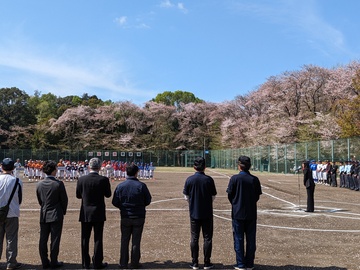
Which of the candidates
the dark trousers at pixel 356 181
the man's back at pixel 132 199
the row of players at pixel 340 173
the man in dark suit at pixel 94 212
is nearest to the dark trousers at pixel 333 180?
the row of players at pixel 340 173

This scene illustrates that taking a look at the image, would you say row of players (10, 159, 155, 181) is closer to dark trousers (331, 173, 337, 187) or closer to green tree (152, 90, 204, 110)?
dark trousers (331, 173, 337, 187)

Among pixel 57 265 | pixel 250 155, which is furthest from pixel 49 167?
pixel 250 155

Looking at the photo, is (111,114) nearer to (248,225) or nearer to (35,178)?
(35,178)

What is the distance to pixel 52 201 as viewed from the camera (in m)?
6.84

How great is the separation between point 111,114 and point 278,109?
31.7 meters

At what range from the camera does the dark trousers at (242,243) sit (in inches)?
267

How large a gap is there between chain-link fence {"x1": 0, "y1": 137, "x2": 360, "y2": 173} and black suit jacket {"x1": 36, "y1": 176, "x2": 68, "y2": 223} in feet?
→ 83.0

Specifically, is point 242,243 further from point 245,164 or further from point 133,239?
point 133,239

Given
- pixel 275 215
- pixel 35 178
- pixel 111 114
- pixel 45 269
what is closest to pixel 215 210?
pixel 275 215

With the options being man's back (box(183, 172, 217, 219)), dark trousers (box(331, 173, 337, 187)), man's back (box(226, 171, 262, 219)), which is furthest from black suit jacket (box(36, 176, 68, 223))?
dark trousers (box(331, 173, 337, 187))

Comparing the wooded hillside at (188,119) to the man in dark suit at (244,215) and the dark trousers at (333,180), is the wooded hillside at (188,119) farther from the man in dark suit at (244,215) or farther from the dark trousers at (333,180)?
the man in dark suit at (244,215)

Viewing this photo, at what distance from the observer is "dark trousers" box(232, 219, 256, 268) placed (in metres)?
6.78

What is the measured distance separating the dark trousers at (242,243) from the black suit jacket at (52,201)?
10.7 ft

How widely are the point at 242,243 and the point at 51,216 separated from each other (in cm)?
356
